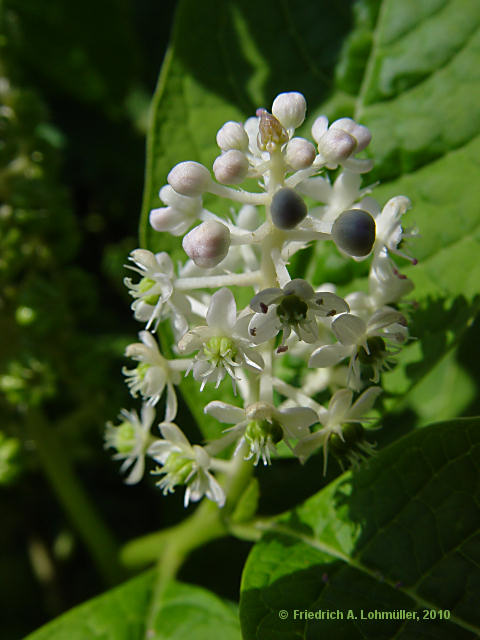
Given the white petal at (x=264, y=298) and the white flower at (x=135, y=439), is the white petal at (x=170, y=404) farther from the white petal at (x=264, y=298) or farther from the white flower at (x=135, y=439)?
the white petal at (x=264, y=298)

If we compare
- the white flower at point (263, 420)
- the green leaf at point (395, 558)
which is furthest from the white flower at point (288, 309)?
the green leaf at point (395, 558)

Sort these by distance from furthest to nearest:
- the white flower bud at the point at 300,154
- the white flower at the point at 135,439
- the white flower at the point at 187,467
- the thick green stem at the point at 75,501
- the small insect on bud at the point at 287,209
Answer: the thick green stem at the point at 75,501, the white flower at the point at 135,439, the white flower at the point at 187,467, the white flower bud at the point at 300,154, the small insect on bud at the point at 287,209

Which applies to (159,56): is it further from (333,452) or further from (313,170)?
(333,452)

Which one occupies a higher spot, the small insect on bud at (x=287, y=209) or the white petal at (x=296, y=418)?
the small insect on bud at (x=287, y=209)

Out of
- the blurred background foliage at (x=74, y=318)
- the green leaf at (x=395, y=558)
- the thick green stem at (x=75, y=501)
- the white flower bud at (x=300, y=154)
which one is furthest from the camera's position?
the thick green stem at (x=75, y=501)

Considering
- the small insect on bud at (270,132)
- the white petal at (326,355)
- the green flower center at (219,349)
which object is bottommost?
the green flower center at (219,349)

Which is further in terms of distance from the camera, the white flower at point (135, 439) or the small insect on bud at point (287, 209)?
the white flower at point (135, 439)

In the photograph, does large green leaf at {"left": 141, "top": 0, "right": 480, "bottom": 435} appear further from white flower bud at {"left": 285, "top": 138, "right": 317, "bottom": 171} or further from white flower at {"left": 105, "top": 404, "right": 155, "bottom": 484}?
white flower bud at {"left": 285, "top": 138, "right": 317, "bottom": 171}

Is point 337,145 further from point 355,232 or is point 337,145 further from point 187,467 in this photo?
point 187,467

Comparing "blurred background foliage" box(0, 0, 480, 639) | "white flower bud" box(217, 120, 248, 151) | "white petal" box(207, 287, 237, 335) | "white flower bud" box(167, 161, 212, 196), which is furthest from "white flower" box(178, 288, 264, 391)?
"blurred background foliage" box(0, 0, 480, 639)

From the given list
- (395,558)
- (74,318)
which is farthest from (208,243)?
(74,318)
